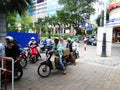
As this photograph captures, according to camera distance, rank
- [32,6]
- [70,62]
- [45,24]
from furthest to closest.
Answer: [45,24], [70,62], [32,6]

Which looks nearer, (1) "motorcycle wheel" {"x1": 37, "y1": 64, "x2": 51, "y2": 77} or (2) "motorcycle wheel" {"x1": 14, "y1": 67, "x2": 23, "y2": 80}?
(2) "motorcycle wheel" {"x1": 14, "y1": 67, "x2": 23, "y2": 80}

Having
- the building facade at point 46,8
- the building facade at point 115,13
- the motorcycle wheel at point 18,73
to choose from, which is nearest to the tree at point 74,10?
the building facade at point 115,13

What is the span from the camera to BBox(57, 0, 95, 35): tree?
49.6 m

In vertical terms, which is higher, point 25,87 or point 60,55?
point 60,55

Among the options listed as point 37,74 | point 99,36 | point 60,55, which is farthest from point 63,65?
point 99,36

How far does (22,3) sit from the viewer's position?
8156mm

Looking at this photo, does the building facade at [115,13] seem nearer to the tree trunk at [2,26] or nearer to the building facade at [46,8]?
the tree trunk at [2,26]

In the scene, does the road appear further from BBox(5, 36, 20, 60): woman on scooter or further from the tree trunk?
the tree trunk

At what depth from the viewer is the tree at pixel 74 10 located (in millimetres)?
49562

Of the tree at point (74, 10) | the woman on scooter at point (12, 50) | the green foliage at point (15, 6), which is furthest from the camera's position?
the tree at point (74, 10)

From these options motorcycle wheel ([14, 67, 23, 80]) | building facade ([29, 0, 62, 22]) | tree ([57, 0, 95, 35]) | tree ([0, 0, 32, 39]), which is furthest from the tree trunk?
building facade ([29, 0, 62, 22])

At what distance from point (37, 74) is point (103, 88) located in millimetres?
2967

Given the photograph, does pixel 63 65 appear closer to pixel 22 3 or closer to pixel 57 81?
pixel 57 81

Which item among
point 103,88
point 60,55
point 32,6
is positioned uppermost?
point 32,6
